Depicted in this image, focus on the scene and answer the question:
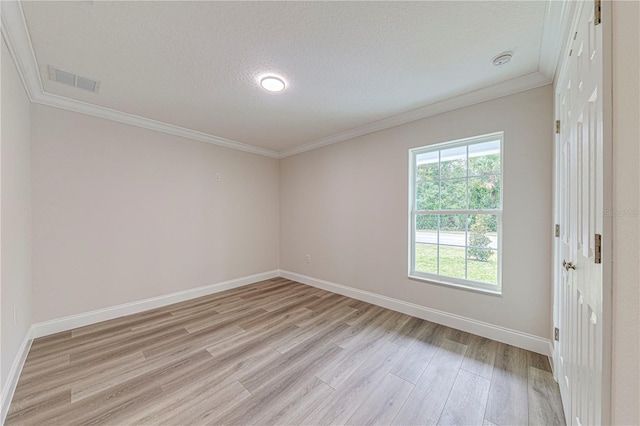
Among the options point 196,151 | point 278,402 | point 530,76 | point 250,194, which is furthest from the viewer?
point 250,194

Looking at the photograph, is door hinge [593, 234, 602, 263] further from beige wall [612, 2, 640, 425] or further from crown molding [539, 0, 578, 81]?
crown molding [539, 0, 578, 81]

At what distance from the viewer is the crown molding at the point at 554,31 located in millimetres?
1350

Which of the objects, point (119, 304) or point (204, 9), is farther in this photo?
point (119, 304)

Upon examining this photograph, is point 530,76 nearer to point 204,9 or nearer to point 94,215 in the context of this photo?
point 204,9

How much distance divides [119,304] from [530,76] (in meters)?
4.89

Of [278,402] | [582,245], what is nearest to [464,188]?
[582,245]

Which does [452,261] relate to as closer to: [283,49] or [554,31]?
[554,31]

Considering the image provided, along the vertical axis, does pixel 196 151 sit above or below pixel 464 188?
above

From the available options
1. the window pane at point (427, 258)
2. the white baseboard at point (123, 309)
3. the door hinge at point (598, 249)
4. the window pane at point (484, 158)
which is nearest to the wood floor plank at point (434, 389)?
the window pane at point (427, 258)

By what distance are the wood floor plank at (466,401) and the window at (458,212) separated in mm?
958

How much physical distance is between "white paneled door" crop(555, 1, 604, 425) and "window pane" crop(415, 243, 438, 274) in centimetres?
122

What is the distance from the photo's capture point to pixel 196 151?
3.56 m

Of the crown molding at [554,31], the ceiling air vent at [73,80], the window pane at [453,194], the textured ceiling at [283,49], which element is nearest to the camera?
the crown molding at [554,31]

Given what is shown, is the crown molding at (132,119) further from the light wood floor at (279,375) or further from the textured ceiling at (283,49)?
the light wood floor at (279,375)
